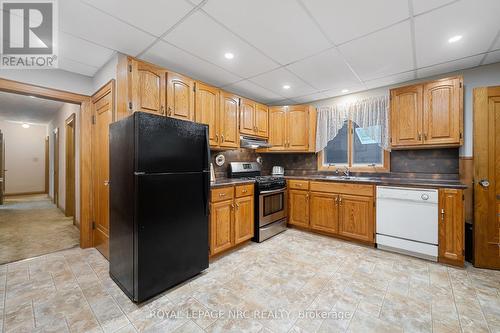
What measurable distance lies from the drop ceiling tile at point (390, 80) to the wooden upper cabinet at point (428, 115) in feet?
0.60

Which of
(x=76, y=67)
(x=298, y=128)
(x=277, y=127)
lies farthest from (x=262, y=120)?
(x=76, y=67)

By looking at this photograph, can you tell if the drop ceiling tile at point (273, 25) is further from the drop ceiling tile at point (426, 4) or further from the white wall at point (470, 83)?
the white wall at point (470, 83)

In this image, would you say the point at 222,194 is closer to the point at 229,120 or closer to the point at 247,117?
Result: the point at 229,120

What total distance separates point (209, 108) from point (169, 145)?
4.06ft

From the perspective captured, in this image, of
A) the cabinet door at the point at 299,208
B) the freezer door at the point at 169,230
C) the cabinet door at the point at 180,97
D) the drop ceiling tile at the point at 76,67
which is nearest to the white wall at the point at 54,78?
the drop ceiling tile at the point at 76,67

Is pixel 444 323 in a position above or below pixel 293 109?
below

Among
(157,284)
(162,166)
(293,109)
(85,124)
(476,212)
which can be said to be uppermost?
(293,109)

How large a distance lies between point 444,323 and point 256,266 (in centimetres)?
162

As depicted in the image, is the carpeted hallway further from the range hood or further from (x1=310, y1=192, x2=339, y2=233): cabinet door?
(x1=310, y1=192, x2=339, y2=233): cabinet door

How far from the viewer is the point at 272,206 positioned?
344 cm

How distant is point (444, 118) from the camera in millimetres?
2711

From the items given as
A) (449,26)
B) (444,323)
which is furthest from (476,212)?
(449,26)

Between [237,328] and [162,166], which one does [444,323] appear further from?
[162,166]

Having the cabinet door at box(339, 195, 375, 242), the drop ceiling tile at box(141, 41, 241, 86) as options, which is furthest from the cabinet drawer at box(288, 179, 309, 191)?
the drop ceiling tile at box(141, 41, 241, 86)
